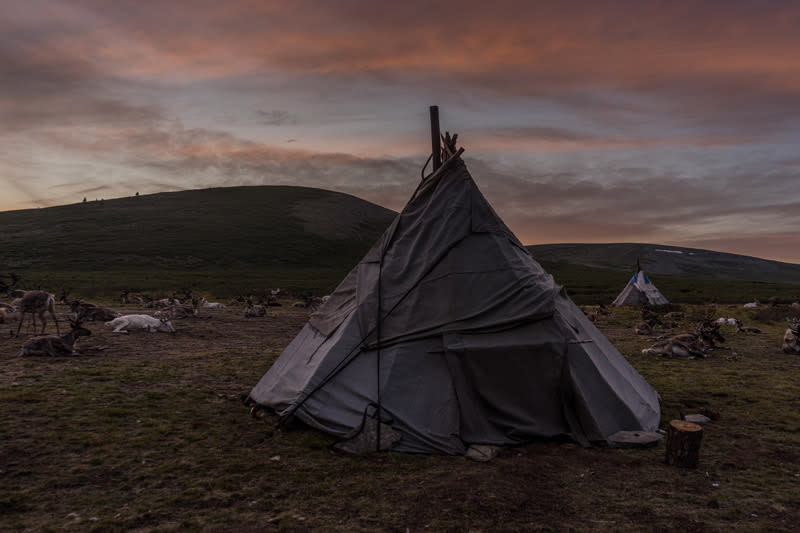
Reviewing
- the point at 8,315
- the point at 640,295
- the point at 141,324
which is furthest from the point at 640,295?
the point at 8,315

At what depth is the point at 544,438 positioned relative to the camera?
8461 millimetres

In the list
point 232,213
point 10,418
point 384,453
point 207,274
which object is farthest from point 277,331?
point 232,213

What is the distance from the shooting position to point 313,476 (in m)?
7.02

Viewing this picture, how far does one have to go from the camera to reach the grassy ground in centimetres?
579

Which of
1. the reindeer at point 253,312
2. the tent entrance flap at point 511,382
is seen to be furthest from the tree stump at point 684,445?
the reindeer at point 253,312

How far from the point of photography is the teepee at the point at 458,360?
27.4 feet

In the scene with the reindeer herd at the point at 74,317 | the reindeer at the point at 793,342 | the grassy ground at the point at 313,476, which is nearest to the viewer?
the grassy ground at the point at 313,476

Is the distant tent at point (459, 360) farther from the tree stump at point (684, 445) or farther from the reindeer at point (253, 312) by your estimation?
the reindeer at point (253, 312)

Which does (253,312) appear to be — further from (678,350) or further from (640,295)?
(640,295)

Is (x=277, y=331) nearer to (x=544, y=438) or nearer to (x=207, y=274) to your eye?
(x=544, y=438)

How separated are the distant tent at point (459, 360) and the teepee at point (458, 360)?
20 millimetres

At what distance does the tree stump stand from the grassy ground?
8.3 inches

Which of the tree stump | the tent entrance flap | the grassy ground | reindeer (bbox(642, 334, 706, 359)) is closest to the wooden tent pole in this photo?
the tent entrance flap

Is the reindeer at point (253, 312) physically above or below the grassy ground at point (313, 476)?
above
